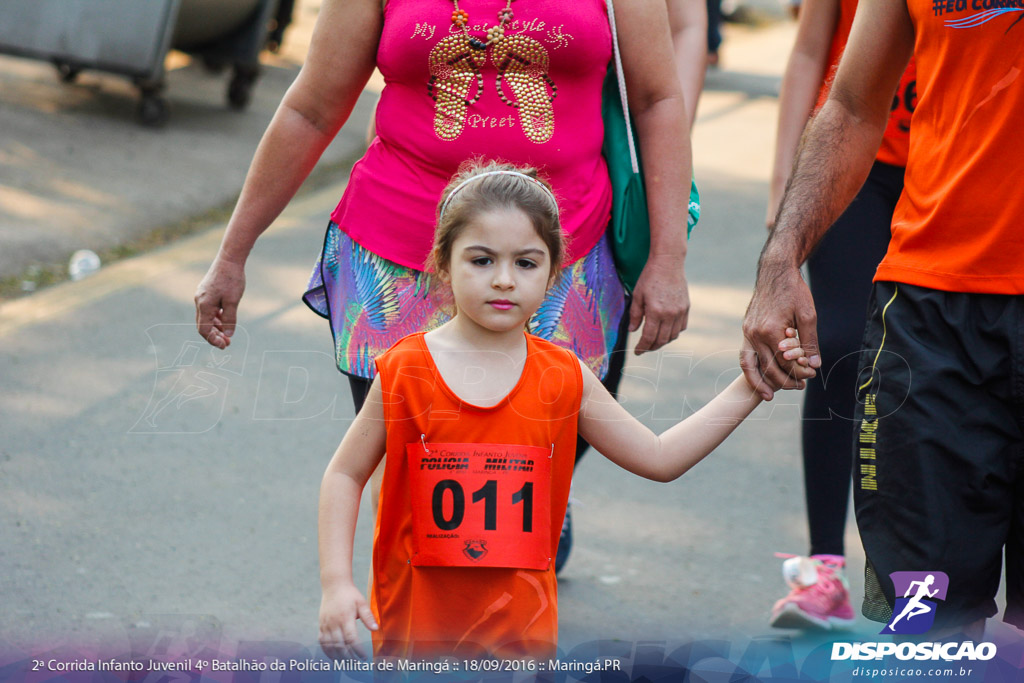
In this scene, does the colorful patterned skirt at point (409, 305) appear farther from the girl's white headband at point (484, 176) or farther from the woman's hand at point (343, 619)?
the woman's hand at point (343, 619)

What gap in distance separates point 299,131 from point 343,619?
1.15 metres

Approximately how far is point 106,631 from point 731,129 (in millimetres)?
8990

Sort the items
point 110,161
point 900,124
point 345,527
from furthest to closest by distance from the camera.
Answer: point 110,161, point 900,124, point 345,527

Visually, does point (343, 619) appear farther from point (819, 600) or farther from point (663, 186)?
point (819, 600)

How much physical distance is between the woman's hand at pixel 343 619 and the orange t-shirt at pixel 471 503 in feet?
0.62

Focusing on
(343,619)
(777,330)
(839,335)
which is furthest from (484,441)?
(839,335)

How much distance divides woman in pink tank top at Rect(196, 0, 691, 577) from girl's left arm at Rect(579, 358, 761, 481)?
38 cm

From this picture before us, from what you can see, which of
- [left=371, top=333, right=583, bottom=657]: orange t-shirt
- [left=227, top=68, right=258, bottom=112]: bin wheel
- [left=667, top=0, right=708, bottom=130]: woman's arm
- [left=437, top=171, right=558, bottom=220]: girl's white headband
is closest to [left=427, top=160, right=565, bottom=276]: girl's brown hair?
[left=437, top=171, right=558, bottom=220]: girl's white headband

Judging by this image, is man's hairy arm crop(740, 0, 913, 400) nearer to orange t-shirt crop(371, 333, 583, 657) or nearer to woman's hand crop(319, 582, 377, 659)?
orange t-shirt crop(371, 333, 583, 657)

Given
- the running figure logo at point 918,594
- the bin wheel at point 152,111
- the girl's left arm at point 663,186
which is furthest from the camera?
the bin wheel at point 152,111

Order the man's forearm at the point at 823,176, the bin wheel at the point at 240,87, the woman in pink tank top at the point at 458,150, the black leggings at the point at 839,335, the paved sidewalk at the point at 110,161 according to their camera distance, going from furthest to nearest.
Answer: the bin wheel at the point at 240,87
the paved sidewalk at the point at 110,161
the black leggings at the point at 839,335
the woman in pink tank top at the point at 458,150
the man's forearm at the point at 823,176

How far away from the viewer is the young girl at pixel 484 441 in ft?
7.09

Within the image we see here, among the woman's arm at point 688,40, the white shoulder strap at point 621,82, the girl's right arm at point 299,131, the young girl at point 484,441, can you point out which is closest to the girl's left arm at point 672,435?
the young girl at point 484,441

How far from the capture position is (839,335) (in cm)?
320
